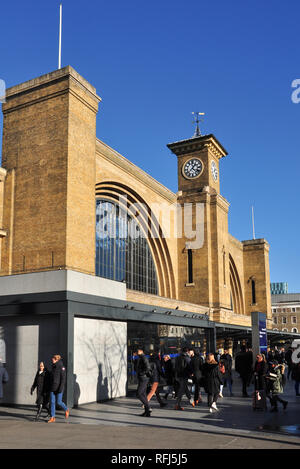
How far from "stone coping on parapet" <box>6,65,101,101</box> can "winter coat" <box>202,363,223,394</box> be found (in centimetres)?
1248

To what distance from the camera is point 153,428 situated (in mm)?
10328

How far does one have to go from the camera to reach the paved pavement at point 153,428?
341 inches

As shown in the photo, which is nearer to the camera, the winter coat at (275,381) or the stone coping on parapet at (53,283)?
the winter coat at (275,381)

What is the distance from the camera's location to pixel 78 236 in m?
18.5

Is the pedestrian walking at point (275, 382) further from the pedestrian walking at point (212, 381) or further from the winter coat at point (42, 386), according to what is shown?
the winter coat at point (42, 386)

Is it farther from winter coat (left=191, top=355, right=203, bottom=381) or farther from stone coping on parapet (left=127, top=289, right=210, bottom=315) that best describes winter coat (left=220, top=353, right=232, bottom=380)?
stone coping on parapet (left=127, top=289, right=210, bottom=315)

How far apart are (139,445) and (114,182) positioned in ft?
65.8

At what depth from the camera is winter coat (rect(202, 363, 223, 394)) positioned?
13055 mm

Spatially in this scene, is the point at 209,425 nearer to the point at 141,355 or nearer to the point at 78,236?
the point at 141,355

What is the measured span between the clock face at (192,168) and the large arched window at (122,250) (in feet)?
28.0

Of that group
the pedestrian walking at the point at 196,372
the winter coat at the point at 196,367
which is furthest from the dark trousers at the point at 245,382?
the winter coat at the point at 196,367

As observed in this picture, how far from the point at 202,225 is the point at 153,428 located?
26.3 m

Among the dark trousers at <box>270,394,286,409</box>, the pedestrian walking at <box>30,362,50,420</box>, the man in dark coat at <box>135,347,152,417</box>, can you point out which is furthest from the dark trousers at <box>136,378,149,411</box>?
the dark trousers at <box>270,394,286,409</box>

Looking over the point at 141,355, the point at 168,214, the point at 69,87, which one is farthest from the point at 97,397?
the point at 168,214
